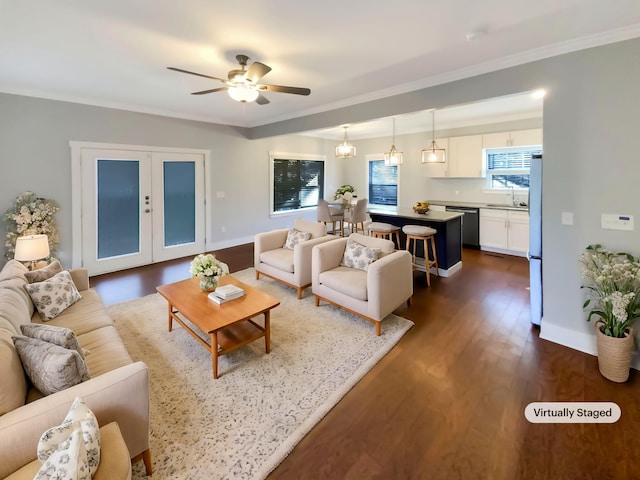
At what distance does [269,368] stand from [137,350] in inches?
50.0

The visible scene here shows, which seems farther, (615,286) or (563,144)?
(563,144)

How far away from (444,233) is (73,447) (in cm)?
473

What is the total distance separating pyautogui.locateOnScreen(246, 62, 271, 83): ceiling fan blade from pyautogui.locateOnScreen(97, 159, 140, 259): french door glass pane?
3.52 meters

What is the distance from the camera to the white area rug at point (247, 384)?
180 centimetres

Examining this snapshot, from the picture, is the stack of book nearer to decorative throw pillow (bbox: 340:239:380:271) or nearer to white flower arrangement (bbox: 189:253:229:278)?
white flower arrangement (bbox: 189:253:229:278)

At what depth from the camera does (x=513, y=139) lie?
5.95 meters

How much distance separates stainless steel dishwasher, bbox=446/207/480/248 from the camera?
250 inches

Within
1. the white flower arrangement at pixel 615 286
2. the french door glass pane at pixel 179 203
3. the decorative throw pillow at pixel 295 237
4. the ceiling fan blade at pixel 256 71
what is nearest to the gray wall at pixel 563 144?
the white flower arrangement at pixel 615 286

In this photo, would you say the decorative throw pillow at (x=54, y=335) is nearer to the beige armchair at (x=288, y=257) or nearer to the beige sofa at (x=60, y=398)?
the beige sofa at (x=60, y=398)

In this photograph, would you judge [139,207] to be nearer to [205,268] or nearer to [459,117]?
[205,268]

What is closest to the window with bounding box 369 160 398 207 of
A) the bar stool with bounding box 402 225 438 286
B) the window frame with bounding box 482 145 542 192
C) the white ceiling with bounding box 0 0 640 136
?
the window frame with bounding box 482 145 542 192

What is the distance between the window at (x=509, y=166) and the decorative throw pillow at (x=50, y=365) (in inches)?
280

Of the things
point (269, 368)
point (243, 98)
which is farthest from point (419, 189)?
point (269, 368)

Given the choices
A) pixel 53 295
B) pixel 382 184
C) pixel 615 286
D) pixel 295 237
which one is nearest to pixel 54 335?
pixel 53 295
